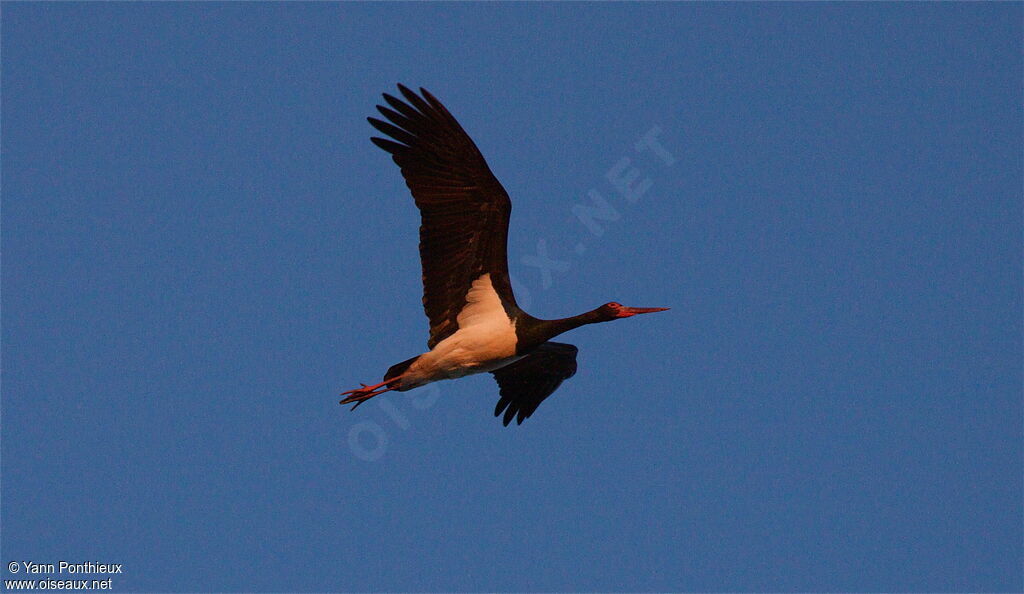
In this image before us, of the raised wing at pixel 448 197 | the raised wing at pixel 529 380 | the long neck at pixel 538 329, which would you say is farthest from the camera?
the raised wing at pixel 529 380

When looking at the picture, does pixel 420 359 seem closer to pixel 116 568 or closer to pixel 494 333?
pixel 494 333

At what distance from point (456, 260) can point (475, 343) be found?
1093 millimetres

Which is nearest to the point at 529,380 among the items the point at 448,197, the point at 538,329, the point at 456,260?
the point at 538,329

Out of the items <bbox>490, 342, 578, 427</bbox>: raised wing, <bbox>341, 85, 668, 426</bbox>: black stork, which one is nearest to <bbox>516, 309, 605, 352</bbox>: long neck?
<bbox>341, 85, 668, 426</bbox>: black stork

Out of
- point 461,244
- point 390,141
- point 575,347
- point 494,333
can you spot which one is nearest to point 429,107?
point 390,141

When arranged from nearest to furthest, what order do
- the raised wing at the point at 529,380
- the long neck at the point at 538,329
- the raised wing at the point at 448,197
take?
the raised wing at the point at 448,197 → the long neck at the point at 538,329 → the raised wing at the point at 529,380

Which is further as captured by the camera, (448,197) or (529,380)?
(529,380)

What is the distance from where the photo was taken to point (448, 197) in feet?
50.1

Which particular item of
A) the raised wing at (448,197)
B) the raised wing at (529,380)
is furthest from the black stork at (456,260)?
the raised wing at (529,380)

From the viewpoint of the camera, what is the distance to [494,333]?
51.4ft

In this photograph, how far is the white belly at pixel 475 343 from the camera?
15.6 meters

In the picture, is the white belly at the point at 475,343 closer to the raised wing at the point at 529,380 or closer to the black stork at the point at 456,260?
the black stork at the point at 456,260

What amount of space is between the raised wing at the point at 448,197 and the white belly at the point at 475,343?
0.51 ft

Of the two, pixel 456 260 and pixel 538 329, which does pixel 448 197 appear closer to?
pixel 456 260
